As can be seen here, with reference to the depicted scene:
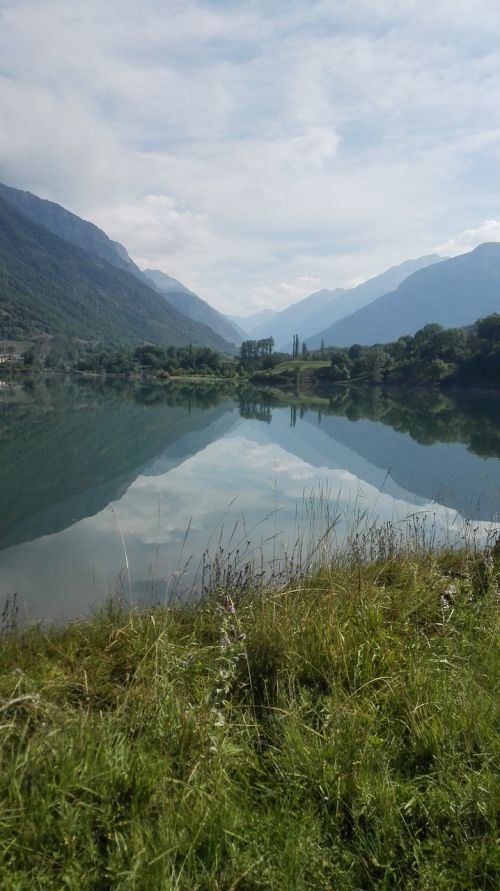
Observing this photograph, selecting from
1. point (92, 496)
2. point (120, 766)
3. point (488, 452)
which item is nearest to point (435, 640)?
point (120, 766)

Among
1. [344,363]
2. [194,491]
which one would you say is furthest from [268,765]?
[344,363]

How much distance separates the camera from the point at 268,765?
3207 millimetres

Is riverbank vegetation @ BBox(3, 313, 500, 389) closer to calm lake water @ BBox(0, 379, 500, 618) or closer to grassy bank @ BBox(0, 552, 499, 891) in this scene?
calm lake water @ BBox(0, 379, 500, 618)

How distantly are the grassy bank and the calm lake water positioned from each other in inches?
67.7

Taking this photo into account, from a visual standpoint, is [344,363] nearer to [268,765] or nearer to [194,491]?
[194,491]

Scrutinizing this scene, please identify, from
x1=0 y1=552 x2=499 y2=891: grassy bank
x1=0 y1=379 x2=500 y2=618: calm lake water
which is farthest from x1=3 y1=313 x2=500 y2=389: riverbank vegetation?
x1=0 y1=552 x2=499 y2=891: grassy bank

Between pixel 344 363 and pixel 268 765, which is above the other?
pixel 344 363

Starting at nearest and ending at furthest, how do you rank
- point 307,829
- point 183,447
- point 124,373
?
point 307,829 → point 183,447 → point 124,373

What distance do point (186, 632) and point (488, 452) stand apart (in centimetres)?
2639

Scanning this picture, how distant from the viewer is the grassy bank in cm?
246

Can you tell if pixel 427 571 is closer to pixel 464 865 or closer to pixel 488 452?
pixel 464 865

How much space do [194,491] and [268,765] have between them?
14.3m

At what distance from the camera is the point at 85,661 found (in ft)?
15.3

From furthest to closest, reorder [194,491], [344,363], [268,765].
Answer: [344,363] → [194,491] → [268,765]
